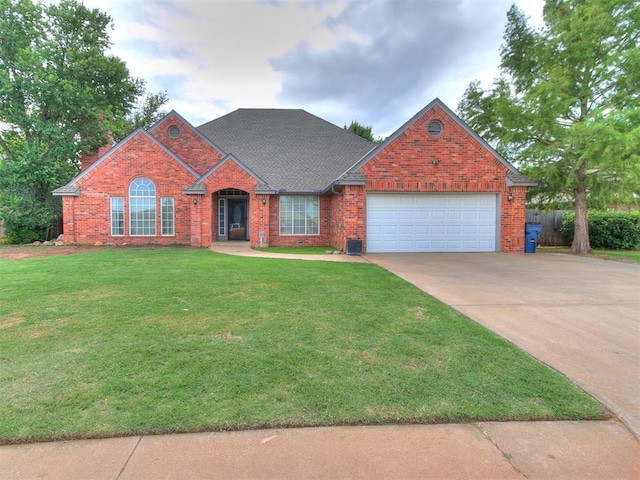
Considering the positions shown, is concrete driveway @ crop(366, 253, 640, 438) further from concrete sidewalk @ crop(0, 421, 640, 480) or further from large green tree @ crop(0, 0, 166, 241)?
large green tree @ crop(0, 0, 166, 241)

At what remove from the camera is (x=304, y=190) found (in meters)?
16.8

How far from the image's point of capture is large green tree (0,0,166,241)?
56.7 feet

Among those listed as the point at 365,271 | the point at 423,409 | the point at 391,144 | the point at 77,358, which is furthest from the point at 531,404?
the point at 391,144

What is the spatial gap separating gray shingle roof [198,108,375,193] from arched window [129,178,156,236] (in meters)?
5.08

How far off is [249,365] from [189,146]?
17.4m

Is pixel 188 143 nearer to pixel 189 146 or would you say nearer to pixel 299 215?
pixel 189 146

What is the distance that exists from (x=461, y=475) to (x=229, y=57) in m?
18.9

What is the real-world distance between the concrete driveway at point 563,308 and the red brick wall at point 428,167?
3.31 metres

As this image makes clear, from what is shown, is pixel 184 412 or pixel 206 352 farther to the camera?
pixel 206 352

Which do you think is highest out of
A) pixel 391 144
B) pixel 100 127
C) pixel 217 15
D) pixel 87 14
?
pixel 87 14

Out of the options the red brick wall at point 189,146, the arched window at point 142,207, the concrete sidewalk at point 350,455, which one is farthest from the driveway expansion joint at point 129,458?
the red brick wall at point 189,146

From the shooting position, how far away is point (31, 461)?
2.31 metres

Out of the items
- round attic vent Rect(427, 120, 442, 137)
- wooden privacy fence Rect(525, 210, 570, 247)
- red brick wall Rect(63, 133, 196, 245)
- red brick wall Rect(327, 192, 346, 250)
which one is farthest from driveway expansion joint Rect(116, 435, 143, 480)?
wooden privacy fence Rect(525, 210, 570, 247)

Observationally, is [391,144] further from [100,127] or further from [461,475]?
[100,127]
